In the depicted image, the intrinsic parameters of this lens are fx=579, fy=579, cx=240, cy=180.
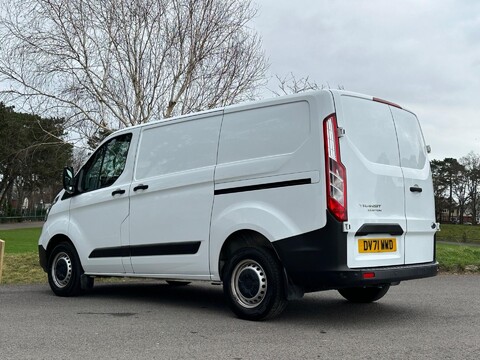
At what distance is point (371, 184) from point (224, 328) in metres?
2.02

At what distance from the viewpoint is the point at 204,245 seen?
6430 millimetres

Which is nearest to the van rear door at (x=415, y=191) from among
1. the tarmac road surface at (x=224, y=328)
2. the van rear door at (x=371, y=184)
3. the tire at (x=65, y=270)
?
the van rear door at (x=371, y=184)

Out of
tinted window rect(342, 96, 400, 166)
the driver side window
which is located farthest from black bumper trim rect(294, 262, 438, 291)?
the driver side window

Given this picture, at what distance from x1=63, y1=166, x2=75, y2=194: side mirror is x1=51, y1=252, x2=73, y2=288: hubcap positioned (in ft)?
2.98

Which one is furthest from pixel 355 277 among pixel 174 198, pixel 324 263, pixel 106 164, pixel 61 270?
pixel 61 270

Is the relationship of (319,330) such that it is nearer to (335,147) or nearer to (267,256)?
(267,256)

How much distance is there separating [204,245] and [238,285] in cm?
65

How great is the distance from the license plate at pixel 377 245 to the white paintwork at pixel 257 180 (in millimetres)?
64

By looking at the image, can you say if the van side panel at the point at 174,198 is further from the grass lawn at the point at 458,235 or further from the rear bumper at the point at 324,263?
the grass lawn at the point at 458,235

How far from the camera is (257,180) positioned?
5930 millimetres

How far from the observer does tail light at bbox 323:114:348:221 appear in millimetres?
5414

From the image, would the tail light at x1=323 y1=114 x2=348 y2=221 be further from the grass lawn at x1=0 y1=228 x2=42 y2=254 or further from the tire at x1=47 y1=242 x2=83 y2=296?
the grass lawn at x1=0 y1=228 x2=42 y2=254

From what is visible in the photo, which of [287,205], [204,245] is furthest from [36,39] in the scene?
[287,205]

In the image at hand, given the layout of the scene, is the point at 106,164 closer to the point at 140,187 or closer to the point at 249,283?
the point at 140,187
